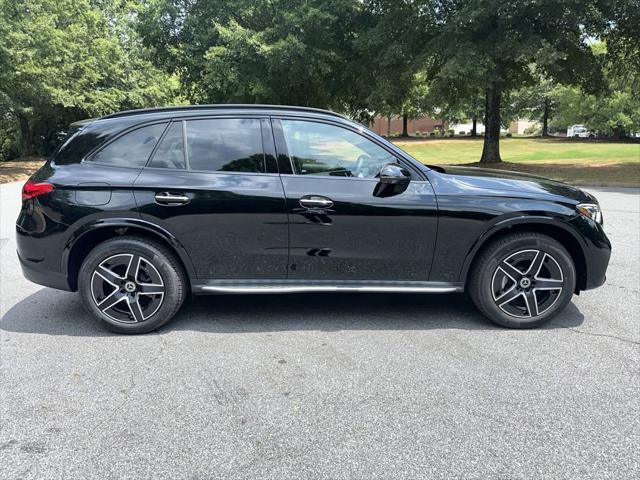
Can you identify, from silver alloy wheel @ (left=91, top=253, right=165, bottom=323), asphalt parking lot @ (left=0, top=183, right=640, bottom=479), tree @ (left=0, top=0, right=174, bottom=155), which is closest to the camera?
asphalt parking lot @ (left=0, top=183, right=640, bottom=479)

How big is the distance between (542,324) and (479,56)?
1339cm

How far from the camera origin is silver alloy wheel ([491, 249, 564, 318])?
391cm

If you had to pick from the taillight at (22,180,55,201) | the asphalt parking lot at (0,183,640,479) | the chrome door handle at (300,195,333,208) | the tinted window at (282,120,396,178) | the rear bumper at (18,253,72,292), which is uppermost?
the tinted window at (282,120,396,178)

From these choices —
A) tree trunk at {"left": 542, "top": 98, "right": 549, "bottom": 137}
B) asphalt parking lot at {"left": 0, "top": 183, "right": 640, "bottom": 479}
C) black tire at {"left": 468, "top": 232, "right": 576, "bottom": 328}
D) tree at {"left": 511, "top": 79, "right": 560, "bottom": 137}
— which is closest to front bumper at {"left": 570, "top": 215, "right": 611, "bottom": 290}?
black tire at {"left": 468, "top": 232, "right": 576, "bottom": 328}

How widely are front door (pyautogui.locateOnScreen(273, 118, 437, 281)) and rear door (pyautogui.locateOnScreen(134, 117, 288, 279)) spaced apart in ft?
0.41

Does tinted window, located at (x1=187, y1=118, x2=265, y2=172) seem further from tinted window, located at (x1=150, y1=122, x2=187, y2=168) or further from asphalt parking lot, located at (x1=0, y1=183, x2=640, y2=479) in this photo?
asphalt parking lot, located at (x1=0, y1=183, x2=640, y2=479)

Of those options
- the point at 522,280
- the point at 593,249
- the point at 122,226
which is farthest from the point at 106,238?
the point at 593,249

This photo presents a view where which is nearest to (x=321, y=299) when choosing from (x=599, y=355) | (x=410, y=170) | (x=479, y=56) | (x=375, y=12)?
(x=410, y=170)

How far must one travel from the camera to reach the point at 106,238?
13.0ft

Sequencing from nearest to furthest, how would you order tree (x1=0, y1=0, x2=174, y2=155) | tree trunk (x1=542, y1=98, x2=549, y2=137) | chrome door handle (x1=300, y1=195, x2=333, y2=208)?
1. chrome door handle (x1=300, y1=195, x2=333, y2=208)
2. tree (x1=0, y1=0, x2=174, y2=155)
3. tree trunk (x1=542, y1=98, x2=549, y2=137)

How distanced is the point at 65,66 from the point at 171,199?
21.5m

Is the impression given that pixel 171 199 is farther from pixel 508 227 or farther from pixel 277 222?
pixel 508 227

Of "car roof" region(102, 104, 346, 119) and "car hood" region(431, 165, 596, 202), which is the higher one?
"car roof" region(102, 104, 346, 119)

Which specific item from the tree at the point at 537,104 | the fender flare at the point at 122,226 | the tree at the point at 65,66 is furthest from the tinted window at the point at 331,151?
the tree at the point at 537,104
